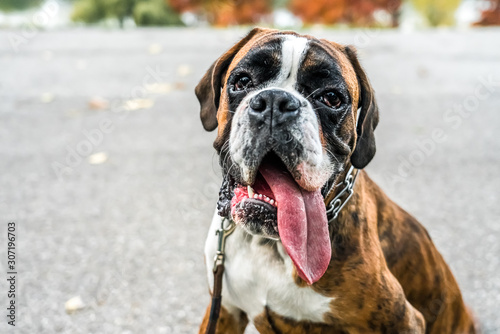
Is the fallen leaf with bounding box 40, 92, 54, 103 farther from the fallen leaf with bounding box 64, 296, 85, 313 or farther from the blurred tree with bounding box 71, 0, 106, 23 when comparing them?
the blurred tree with bounding box 71, 0, 106, 23

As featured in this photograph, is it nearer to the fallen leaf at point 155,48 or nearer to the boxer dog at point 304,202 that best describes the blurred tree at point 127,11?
the fallen leaf at point 155,48

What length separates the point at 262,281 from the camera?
7.30ft

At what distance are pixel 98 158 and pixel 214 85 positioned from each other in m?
3.44

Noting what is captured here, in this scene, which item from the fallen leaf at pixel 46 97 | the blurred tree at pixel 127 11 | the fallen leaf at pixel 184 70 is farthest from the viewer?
the blurred tree at pixel 127 11

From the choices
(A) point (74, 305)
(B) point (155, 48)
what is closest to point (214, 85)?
(A) point (74, 305)

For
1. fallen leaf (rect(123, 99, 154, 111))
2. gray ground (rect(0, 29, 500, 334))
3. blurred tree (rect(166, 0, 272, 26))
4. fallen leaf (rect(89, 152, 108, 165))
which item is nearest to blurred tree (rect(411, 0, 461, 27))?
blurred tree (rect(166, 0, 272, 26))

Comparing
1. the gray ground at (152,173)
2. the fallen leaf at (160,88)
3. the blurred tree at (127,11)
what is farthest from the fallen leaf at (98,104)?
the blurred tree at (127,11)

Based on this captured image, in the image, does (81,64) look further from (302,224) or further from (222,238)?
(302,224)

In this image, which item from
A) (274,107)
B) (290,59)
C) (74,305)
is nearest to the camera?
(274,107)

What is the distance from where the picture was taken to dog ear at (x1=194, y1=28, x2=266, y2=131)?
7.88 feet

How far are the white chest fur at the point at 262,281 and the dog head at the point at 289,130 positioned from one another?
25 centimetres

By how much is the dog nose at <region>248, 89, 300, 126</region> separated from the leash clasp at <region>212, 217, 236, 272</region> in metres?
0.57

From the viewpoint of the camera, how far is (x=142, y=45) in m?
9.98

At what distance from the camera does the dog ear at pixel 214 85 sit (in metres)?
2.40
